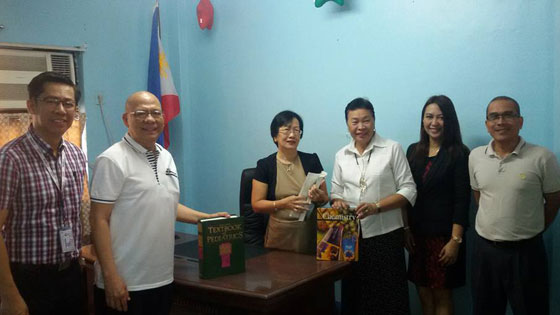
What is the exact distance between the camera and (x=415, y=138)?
312 cm

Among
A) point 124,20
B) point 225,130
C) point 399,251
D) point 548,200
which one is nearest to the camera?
point 548,200

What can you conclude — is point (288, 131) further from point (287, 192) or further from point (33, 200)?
point (33, 200)

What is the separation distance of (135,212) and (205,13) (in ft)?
8.72

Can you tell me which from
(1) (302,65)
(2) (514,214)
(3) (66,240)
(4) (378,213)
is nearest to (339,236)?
(4) (378,213)

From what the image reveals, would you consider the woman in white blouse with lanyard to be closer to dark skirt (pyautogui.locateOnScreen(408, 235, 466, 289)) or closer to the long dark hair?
dark skirt (pyautogui.locateOnScreen(408, 235, 466, 289))

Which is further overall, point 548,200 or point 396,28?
point 396,28

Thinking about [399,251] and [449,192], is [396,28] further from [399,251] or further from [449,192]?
[399,251]

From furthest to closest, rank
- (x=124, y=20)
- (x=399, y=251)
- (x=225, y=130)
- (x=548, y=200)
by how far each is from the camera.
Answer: (x=225, y=130), (x=124, y=20), (x=399, y=251), (x=548, y=200)

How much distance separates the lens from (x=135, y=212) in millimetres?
1897

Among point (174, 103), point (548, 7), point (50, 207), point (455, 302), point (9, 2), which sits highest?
point (9, 2)

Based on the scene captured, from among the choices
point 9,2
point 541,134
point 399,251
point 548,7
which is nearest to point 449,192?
point 399,251

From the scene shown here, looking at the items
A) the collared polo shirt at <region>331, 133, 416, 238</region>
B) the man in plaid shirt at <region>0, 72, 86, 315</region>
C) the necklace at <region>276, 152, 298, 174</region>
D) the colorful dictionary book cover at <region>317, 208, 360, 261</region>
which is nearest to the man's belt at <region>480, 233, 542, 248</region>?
the collared polo shirt at <region>331, 133, 416, 238</region>

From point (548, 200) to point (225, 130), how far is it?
8.63 ft

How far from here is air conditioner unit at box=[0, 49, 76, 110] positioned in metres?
3.12
